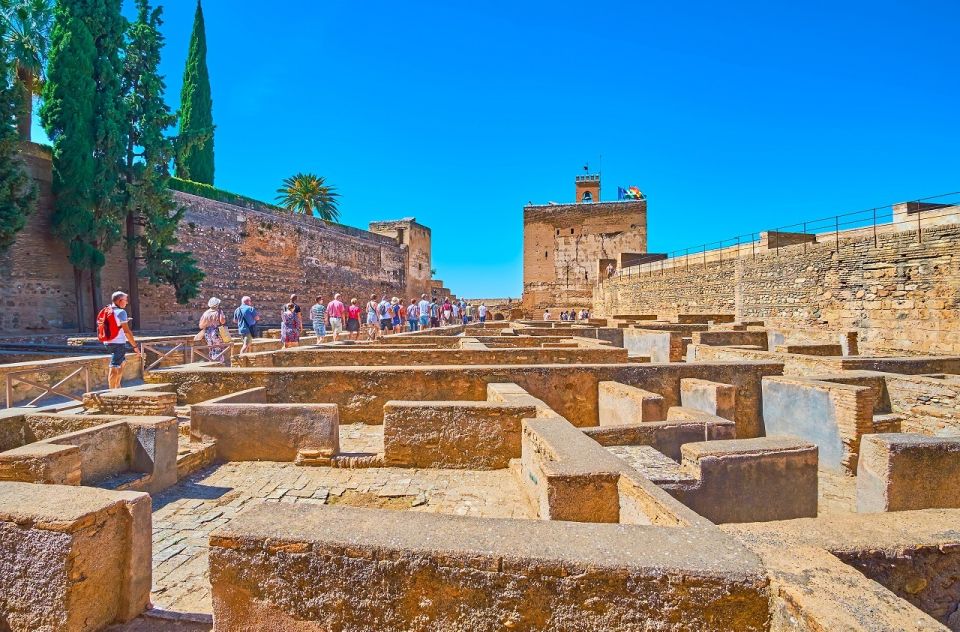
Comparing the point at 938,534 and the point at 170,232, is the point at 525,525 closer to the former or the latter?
the point at 938,534

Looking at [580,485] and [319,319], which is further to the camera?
[319,319]

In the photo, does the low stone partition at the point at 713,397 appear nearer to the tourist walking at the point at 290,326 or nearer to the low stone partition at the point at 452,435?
the low stone partition at the point at 452,435

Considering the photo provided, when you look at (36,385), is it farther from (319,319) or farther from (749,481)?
(749,481)

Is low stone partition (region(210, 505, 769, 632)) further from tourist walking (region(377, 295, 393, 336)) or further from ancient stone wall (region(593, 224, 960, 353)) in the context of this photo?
ancient stone wall (region(593, 224, 960, 353))

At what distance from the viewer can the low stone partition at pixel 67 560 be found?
1997 millimetres

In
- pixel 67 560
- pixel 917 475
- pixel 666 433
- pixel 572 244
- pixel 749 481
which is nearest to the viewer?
pixel 67 560

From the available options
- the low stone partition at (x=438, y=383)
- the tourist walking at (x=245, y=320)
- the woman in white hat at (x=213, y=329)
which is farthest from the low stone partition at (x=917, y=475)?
the woman in white hat at (x=213, y=329)

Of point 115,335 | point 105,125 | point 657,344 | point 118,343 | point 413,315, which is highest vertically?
point 105,125

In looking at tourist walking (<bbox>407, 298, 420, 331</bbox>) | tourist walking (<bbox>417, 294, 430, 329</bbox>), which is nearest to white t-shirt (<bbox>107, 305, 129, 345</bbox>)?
tourist walking (<bbox>407, 298, 420, 331</bbox>)

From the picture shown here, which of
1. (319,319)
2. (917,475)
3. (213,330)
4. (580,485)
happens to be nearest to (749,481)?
(917,475)

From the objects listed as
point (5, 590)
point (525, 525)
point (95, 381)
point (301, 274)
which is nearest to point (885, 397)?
point (525, 525)

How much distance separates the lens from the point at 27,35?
16.8m

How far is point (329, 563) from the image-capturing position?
6.06 ft

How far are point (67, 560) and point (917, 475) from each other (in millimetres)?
5601
